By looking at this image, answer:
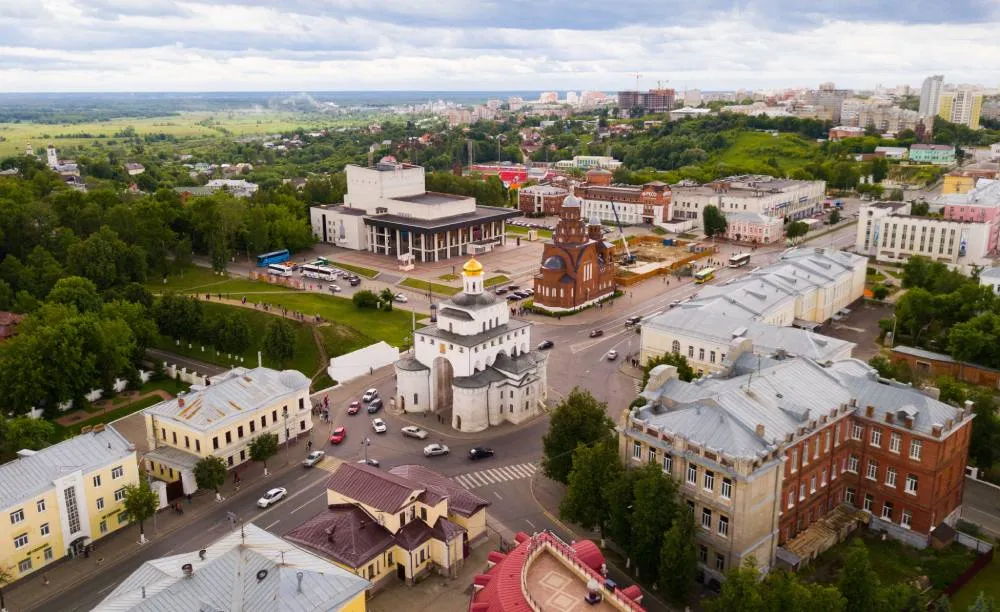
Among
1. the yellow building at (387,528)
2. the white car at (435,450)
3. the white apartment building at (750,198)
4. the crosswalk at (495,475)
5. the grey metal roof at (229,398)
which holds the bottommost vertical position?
the crosswalk at (495,475)

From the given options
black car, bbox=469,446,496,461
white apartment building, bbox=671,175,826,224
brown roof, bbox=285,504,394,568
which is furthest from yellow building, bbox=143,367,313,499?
white apartment building, bbox=671,175,826,224

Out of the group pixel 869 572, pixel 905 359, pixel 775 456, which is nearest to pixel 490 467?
pixel 775 456

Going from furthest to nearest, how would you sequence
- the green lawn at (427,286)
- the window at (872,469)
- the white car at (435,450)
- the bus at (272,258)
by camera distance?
1. the bus at (272,258)
2. the green lawn at (427,286)
3. the white car at (435,450)
4. the window at (872,469)

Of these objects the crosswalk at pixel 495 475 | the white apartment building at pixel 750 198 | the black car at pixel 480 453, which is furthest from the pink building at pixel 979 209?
the black car at pixel 480 453

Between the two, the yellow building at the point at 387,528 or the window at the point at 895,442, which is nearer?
the yellow building at the point at 387,528

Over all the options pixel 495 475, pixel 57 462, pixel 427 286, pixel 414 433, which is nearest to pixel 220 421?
pixel 57 462

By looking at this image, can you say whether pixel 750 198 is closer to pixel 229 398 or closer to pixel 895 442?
pixel 895 442

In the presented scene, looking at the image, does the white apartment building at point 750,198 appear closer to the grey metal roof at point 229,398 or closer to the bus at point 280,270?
the bus at point 280,270
